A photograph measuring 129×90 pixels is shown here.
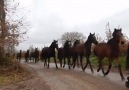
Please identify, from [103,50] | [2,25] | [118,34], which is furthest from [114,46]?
[2,25]

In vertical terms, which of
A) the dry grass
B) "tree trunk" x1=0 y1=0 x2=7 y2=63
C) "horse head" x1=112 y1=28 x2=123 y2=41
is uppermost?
"tree trunk" x1=0 y1=0 x2=7 y2=63

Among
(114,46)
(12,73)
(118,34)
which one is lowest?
(12,73)

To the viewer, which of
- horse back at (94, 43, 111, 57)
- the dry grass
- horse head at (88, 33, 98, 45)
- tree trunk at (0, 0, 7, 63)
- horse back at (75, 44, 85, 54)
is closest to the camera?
horse back at (94, 43, 111, 57)

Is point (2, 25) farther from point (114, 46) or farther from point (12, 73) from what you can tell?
point (114, 46)

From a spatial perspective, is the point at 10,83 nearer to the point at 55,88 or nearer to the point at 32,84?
the point at 32,84

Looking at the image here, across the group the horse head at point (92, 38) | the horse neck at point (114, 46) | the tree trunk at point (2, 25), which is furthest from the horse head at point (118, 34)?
the tree trunk at point (2, 25)

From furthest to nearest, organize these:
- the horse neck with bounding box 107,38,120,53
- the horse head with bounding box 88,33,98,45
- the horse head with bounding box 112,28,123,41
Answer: the horse head with bounding box 88,33,98,45 → the horse neck with bounding box 107,38,120,53 → the horse head with bounding box 112,28,123,41

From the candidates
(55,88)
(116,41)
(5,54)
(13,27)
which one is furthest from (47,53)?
(55,88)

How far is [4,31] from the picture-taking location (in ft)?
85.8

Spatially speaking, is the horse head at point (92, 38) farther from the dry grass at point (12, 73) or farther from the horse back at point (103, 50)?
the dry grass at point (12, 73)

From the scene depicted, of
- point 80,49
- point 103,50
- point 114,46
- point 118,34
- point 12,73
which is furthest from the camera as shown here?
point 80,49

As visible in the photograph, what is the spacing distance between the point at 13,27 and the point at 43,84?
32.9ft

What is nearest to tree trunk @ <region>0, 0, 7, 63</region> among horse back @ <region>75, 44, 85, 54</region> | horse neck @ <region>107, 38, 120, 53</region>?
horse back @ <region>75, 44, 85, 54</region>

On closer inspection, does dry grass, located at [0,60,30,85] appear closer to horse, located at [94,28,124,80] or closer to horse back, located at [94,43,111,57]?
horse back, located at [94,43,111,57]
